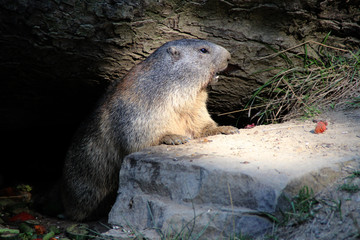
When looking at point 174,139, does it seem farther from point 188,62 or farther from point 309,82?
point 309,82

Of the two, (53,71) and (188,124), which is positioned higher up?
(53,71)

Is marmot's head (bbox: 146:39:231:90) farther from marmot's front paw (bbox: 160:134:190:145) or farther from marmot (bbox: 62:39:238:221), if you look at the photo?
marmot's front paw (bbox: 160:134:190:145)

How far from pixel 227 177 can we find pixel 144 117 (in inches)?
64.2

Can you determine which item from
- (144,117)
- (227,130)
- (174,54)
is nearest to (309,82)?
(227,130)

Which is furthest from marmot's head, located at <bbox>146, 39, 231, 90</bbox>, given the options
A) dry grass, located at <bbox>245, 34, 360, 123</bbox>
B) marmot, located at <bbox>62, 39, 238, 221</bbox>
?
dry grass, located at <bbox>245, 34, 360, 123</bbox>

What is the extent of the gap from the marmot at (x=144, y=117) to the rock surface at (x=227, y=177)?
0.44 meters

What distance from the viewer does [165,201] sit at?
3.34 metres

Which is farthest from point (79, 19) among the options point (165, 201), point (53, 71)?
point (165, 201)

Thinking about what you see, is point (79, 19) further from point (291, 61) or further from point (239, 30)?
point (291, 61)

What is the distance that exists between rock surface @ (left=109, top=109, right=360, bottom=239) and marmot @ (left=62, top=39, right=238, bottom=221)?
1.43 feet

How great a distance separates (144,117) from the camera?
4.37m

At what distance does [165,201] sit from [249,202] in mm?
787

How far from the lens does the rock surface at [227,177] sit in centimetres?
287

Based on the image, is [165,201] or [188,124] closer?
[165,201]
